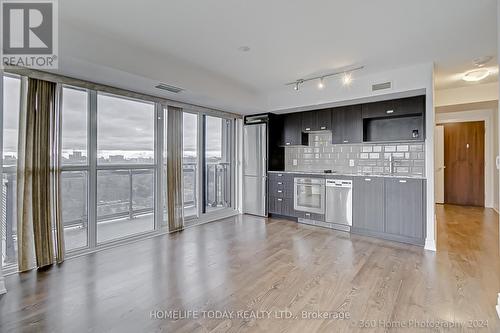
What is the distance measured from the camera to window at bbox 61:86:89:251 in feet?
11.0

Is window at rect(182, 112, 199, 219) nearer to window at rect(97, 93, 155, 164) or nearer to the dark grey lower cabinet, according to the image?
window at rect(97, 93, 155, 164)

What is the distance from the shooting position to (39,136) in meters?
2.98

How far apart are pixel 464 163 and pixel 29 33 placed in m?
9.03

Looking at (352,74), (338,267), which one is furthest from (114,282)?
(352,74)

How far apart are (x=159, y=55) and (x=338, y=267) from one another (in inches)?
136

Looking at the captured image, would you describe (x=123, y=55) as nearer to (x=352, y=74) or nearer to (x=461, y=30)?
(x=352, y=74)

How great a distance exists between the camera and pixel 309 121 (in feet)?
17.3

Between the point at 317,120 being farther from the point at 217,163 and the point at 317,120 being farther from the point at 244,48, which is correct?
the point at 244,48

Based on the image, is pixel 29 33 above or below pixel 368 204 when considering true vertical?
above

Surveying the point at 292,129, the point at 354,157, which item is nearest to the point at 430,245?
the point at 354,157

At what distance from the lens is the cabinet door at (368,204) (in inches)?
163

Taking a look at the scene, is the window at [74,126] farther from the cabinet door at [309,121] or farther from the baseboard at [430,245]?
the baseboard at [430,245]

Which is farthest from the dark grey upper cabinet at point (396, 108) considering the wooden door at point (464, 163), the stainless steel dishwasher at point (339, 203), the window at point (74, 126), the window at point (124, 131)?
the window at point (74, 126)

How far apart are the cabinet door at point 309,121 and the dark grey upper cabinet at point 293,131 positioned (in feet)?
0.26
